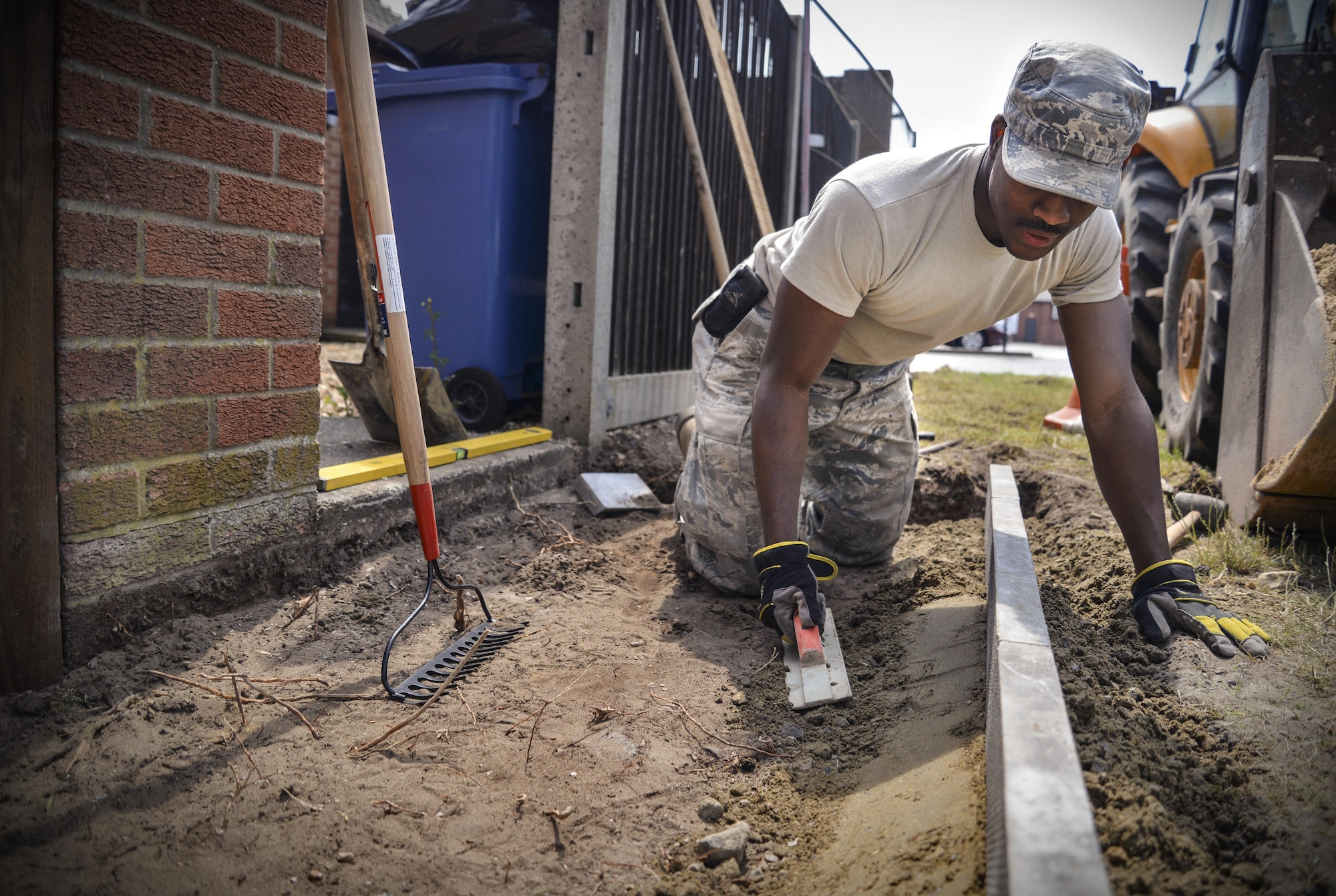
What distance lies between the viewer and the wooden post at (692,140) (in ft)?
12.7

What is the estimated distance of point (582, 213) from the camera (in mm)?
3486

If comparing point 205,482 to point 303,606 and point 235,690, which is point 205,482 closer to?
point 303,606

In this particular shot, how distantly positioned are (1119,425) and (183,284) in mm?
2227

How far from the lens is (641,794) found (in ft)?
4.98

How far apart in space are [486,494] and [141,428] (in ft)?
4.23

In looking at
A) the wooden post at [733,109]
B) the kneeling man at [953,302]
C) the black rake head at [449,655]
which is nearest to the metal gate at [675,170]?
the wooden post at [733,109]

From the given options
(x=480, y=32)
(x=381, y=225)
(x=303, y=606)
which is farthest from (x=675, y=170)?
(x=303, y=606)

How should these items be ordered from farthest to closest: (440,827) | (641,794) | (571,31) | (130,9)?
1. (571,31)
2. (130,9)
3. (641,794)
4. (440,827)

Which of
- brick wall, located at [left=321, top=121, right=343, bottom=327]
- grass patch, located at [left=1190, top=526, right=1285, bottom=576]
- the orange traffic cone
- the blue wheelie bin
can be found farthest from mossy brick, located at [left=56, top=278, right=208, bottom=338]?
brick wall, located at [left=321, top=121, right=343, bottom=327]

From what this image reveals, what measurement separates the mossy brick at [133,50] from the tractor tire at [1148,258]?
15.5 feet

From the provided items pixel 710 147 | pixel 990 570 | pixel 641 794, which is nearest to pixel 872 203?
pixel 990 570

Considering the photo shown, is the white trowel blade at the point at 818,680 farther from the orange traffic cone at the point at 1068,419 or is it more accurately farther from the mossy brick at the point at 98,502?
the orange traffic cone at the point at 1068,419

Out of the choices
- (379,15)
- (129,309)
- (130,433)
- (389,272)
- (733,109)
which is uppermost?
(379,15)

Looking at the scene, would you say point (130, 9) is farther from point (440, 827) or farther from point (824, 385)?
point (824, 385)
